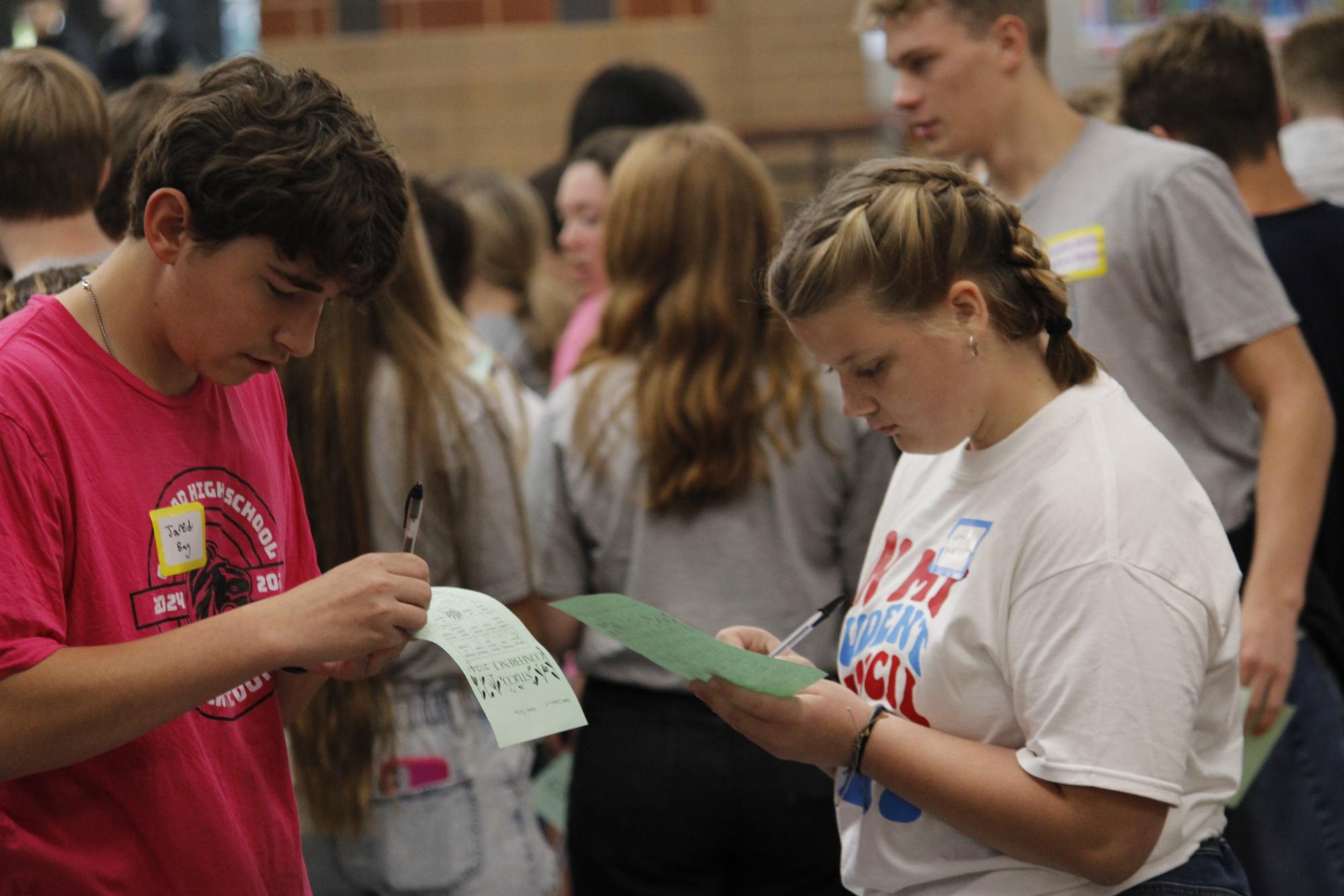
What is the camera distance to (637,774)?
2.27m

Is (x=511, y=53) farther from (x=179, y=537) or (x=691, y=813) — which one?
(x=179, y=537)

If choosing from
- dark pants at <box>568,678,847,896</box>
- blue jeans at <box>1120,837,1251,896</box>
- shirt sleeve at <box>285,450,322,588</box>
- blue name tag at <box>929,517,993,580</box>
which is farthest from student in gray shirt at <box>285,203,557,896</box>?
blue jeans at <box>1120,837,1251,896</box>

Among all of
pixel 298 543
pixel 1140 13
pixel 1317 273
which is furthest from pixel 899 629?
pixel 1140 13

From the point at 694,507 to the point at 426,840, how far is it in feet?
2.35

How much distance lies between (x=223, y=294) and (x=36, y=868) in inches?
23.5

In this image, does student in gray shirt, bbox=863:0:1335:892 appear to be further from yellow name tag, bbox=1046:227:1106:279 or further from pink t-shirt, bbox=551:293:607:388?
pink t-shirt, bbox=551:293:607:388

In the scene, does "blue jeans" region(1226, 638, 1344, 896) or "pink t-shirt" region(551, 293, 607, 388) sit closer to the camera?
"blue jeans" region(1226, 638, 1344, 896)

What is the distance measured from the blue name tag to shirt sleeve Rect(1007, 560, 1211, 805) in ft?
0.42

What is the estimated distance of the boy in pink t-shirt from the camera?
1252mm

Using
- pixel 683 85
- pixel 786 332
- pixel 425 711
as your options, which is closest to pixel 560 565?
pixel 425 711

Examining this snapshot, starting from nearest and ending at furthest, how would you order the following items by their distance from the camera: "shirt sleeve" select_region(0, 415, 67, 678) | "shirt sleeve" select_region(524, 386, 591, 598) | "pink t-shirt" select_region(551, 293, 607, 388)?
1. "shirt sleeve" select_region(0, 415, 67, 678)
2. "shirt sleeve" select_region(524, 386, 591, 598)
3. "pink t-shirt" select_region(551, 293, 607, 388)

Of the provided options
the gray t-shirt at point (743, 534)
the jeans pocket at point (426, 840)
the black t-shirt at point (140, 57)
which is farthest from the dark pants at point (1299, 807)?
the black t-shirt at point (140, 57)

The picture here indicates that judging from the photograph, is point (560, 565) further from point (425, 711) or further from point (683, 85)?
point (683, 85)

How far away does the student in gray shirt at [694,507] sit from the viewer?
223 centimetres
